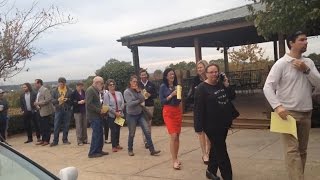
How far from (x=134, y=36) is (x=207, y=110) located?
10612mm

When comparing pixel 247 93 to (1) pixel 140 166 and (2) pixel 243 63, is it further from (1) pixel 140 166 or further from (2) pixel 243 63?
(1) pixel 140 166

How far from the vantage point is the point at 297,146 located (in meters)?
4.95

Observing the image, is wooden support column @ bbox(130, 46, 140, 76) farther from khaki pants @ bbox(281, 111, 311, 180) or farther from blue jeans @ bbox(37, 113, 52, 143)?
khaki pants @ bbox(281, 111, 311, 180)

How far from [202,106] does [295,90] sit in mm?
1418

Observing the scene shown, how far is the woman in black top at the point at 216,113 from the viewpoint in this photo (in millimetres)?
5965

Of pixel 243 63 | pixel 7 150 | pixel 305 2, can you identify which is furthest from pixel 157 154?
pixel 243 63

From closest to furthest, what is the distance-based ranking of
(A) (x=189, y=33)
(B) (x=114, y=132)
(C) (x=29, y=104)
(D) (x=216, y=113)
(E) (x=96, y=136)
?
1. (D) (x=216, y=113)
2. (E) (x=96, y=136)
3. (B) (x=114, y=132)
4. (C) (x=29, y=104)
5. (A) (x=189, y=33)

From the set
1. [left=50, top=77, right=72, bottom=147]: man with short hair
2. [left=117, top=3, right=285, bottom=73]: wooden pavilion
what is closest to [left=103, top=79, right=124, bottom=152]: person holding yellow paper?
[left=50, top=77, right=72, bottom=147]: man with short hair

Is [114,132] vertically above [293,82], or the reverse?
[293,82]

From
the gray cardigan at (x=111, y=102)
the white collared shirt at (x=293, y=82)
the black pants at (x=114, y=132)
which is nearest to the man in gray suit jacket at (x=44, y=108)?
the gray cardigan at (x=111, y=102)

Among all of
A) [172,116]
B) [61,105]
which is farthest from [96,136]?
[61,105]

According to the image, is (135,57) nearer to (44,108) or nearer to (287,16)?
(44,108)

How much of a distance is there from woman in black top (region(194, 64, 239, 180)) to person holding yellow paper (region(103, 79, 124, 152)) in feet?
13.5

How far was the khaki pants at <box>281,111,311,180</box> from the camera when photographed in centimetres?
492
